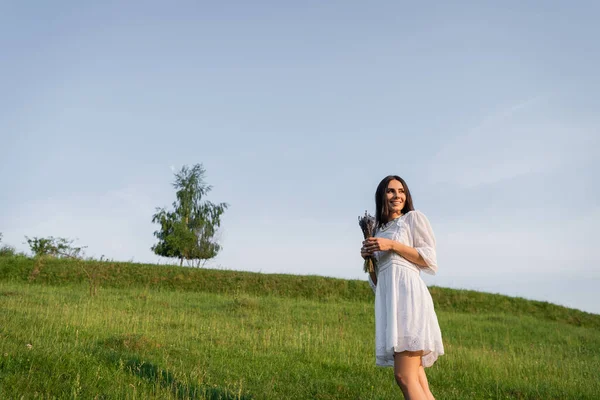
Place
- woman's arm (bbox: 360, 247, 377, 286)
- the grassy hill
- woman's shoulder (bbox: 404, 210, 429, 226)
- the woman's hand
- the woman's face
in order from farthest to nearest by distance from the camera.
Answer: the grassy hill, the woman's face, woman's shoulder (bbox: 404, 210, 429, 226), woman's arm (bbox: 360, 247, 377, 286), the woman's hand

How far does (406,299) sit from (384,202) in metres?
0.93

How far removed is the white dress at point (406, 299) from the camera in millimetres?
4277

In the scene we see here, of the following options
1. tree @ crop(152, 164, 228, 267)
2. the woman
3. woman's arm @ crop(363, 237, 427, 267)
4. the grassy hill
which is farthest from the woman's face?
tree @ crop(152, 164, 228, 267)

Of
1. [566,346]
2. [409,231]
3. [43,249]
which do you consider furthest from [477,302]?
[43,249]

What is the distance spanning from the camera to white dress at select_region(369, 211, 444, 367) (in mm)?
4277

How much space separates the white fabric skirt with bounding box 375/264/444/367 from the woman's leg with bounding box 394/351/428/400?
0.08m

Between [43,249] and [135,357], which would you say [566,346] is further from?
[43,249]

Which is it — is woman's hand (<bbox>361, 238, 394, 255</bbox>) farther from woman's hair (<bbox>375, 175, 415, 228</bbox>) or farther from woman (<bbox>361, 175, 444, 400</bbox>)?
woman's hair (<bbox>375, 175, 415, 228</bbox>)

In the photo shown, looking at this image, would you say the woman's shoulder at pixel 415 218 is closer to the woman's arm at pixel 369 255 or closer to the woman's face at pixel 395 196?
the woman's face at pixel 395 196

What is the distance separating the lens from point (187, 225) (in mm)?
48406

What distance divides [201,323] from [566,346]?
1478 centimetres

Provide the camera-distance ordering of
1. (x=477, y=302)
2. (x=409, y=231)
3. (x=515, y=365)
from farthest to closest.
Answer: (x=477, y=302) < (x=515, y=365) < (x=409, y=231)

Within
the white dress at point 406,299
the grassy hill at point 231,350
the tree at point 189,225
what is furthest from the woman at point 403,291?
the tree at point 189,225

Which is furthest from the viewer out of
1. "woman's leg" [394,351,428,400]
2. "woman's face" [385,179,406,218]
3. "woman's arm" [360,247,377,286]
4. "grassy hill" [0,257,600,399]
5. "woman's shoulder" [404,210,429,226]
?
"grassy hill" [0,257,600,399]
